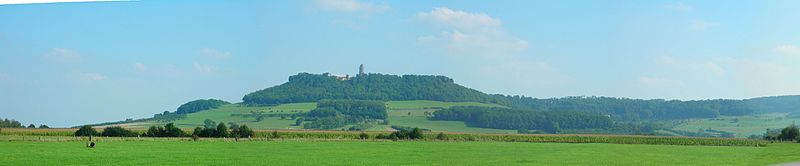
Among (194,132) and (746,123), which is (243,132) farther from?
(746,123)

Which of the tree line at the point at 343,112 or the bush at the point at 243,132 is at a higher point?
the tree line at the point at 343,112

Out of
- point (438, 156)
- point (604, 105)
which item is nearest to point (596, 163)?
point (438, 156)

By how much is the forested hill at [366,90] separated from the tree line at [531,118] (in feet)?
2.70

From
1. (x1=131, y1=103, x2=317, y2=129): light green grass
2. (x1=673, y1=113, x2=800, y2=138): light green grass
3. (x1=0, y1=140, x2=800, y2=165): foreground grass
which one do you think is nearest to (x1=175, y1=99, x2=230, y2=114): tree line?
(x1=131, y1=103, x2=317, y2=129): light green grass

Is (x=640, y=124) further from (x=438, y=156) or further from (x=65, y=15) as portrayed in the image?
(x=65, y=15)

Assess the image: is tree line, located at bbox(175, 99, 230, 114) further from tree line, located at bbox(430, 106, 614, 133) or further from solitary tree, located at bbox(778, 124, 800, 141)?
solitary tree, located at bbox(778, 124, 800, 141)

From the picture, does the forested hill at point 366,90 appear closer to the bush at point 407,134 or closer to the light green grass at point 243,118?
the light green grass at point 243,118

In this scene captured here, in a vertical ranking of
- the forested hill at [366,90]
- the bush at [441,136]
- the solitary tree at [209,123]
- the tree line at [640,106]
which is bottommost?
the bush at [441,136]

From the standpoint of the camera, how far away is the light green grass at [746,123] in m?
14.4

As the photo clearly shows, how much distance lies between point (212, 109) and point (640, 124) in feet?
26.2

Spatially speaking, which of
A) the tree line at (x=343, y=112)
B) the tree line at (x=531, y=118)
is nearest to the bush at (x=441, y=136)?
the tree line at (x=531, y=118)

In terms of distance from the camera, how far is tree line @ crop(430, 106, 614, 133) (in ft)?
56.9

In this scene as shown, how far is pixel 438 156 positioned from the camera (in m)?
13.5

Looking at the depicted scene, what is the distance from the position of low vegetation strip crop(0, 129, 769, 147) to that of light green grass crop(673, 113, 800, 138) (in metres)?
0.32
